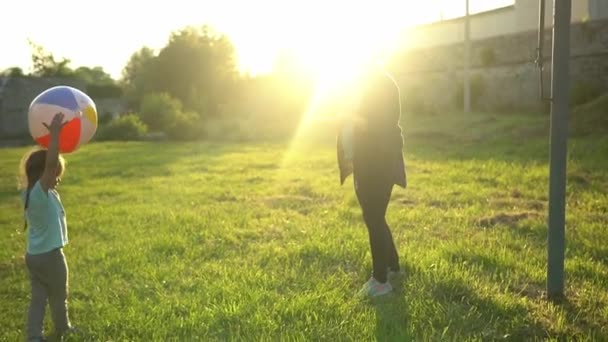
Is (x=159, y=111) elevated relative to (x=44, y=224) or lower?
lower

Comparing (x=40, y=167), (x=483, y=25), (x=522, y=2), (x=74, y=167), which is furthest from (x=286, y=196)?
(x=483, y=25)

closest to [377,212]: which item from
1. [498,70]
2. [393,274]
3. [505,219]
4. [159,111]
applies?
[393,274]

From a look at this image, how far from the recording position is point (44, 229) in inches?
148

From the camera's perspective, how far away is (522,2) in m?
33.7

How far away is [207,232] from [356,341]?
3722 mm

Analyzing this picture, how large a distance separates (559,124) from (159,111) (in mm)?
33064

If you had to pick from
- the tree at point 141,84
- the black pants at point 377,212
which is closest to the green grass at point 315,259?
the black pants at point 377,212

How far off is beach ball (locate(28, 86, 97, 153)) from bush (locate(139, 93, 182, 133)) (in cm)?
3008

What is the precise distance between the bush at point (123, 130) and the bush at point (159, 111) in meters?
1.63

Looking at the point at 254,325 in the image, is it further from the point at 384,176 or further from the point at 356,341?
the point at 384,176

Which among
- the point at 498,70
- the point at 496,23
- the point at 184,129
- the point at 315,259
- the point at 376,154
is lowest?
the point at 184,129

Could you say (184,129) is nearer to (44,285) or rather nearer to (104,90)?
(104,90)

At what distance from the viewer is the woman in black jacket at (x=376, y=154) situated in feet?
13.9

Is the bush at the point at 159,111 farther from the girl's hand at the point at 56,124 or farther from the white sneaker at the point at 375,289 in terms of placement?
the girl's hand at the point at 56,124
